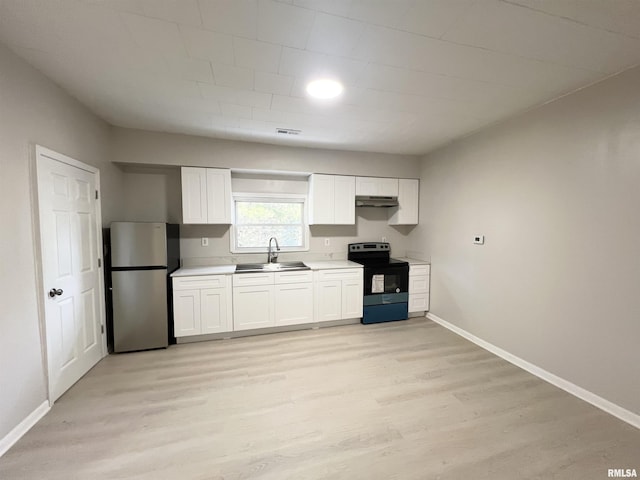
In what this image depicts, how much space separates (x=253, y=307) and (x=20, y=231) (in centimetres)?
221

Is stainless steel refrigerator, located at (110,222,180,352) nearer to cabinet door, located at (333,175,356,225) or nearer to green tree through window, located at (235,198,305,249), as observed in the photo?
green tree through window, located at (235,198,305,249)

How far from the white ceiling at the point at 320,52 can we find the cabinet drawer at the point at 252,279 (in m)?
1.87

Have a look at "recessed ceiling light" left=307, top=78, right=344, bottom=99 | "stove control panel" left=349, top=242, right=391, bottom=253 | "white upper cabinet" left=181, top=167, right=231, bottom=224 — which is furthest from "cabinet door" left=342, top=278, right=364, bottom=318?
"recessed ceiling light" left=307, top=78, right=344, bottom=99

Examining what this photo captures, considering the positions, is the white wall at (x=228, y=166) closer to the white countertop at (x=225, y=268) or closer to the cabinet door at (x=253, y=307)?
the white countertop at (x=225, y=268)

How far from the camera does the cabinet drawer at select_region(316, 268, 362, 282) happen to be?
366 cm

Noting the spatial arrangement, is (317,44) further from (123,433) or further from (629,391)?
(629,391)

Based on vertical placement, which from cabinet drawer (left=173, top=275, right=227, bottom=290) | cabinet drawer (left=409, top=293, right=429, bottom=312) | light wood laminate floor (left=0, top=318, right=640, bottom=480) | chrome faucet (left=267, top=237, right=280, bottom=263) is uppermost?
chrome faucet (left=267, top=237, right=280, bottom=263)

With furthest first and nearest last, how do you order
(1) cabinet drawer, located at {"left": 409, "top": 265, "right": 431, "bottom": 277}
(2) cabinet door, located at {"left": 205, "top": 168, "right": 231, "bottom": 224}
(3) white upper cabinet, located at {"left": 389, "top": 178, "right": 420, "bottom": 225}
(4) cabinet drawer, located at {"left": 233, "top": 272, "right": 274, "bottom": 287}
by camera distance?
(3) white upper cabinet, located at {"left": 389, "top": 178, "right": 420, "bottom": 225} → (1) cabinet drawer, located at {"left": 409, "top": 265, "right": 431, "bottom": 277} → (2) cabinet door, located at {"left": 205, "top": 168, "right": 231, "bottom": 224} → (4) cabinet drawer, located at {"left": 233, "top": 272, "right": 274, "bottom": 287}

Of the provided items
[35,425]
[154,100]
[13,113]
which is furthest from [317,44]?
[35,425]

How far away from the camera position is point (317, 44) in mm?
1633

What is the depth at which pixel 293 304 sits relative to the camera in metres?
3.55

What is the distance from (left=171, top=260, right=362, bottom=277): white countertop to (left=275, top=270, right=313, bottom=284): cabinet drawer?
116mm

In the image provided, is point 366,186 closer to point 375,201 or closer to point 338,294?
point 375,201

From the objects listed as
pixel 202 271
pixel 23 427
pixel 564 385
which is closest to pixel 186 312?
pixel 202 271
